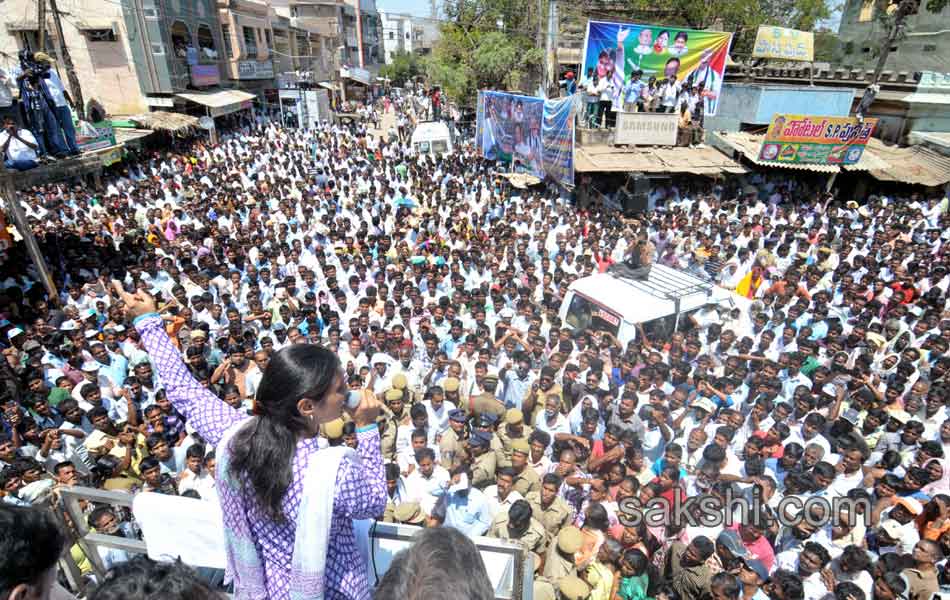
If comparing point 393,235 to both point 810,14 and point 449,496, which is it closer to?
point 449,496

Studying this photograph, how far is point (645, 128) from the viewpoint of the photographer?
15164 mm

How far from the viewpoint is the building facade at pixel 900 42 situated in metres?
20.4

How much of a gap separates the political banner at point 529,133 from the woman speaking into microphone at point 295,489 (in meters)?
11.7

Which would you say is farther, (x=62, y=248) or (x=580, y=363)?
(x=62, y=248)

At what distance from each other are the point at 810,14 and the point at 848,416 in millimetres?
36645

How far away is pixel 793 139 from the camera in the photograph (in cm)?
1344

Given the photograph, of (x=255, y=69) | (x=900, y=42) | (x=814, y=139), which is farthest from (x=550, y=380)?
(x=255, y=69)

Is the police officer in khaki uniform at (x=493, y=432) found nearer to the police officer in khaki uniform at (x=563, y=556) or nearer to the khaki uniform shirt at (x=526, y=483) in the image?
the khaki uniform shirt at (x=526, y=483)

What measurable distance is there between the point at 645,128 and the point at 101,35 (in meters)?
22.0

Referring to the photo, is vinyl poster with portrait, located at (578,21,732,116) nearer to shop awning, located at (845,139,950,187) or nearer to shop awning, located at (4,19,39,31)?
shop awning, located at (845,139,950,187)

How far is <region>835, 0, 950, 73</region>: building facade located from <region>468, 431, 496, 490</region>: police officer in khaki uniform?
88.5ft

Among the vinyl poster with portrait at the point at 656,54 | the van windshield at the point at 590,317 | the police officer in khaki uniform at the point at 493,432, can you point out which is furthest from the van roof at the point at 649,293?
the vinyl poster with portrait at the point at 656,54

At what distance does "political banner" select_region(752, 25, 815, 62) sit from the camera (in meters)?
19.2

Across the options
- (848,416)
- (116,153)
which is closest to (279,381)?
(848,416)
